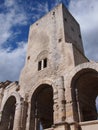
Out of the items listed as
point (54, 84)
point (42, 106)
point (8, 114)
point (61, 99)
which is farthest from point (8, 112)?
point (61, 99)

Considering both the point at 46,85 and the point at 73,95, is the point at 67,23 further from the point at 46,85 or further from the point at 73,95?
the point at 73,95

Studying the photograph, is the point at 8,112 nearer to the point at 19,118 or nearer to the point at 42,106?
the point at 42,106

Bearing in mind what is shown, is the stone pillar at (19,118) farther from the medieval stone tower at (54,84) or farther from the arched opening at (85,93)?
the arched opening at (85,93)

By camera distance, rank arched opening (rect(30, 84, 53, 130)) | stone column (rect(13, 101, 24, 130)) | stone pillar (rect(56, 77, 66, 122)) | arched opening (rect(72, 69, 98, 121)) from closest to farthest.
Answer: stone pillar (rect(56, 77, 66, 122)) < arched opening (rect(72, 69, 98, 121)) < stone column (rect(13, 101, 24, 130)) < arched opening (rect(30, 84, 53, 130))

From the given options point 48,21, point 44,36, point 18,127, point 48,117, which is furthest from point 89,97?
point 48,21

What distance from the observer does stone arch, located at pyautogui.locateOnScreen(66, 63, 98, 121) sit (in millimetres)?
10695

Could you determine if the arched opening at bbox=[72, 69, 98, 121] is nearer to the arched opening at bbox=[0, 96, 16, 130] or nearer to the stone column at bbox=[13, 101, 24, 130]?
the stone column at bbox=[13, 101, 24, 130]

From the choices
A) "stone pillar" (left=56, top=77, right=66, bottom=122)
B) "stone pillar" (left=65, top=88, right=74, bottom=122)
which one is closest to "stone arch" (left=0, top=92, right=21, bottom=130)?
"stone pillar" (left=56, top=77, right=66, bottom=122)

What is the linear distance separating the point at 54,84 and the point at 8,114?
5.45 metres

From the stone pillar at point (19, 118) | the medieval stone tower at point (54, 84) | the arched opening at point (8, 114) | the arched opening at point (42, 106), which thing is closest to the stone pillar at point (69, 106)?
the medieval stone tower at point (54, 84)

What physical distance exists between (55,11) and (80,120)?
1060 cm

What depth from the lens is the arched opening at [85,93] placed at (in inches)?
425

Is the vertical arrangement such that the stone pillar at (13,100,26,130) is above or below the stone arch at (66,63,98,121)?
below

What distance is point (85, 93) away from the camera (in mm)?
12734
